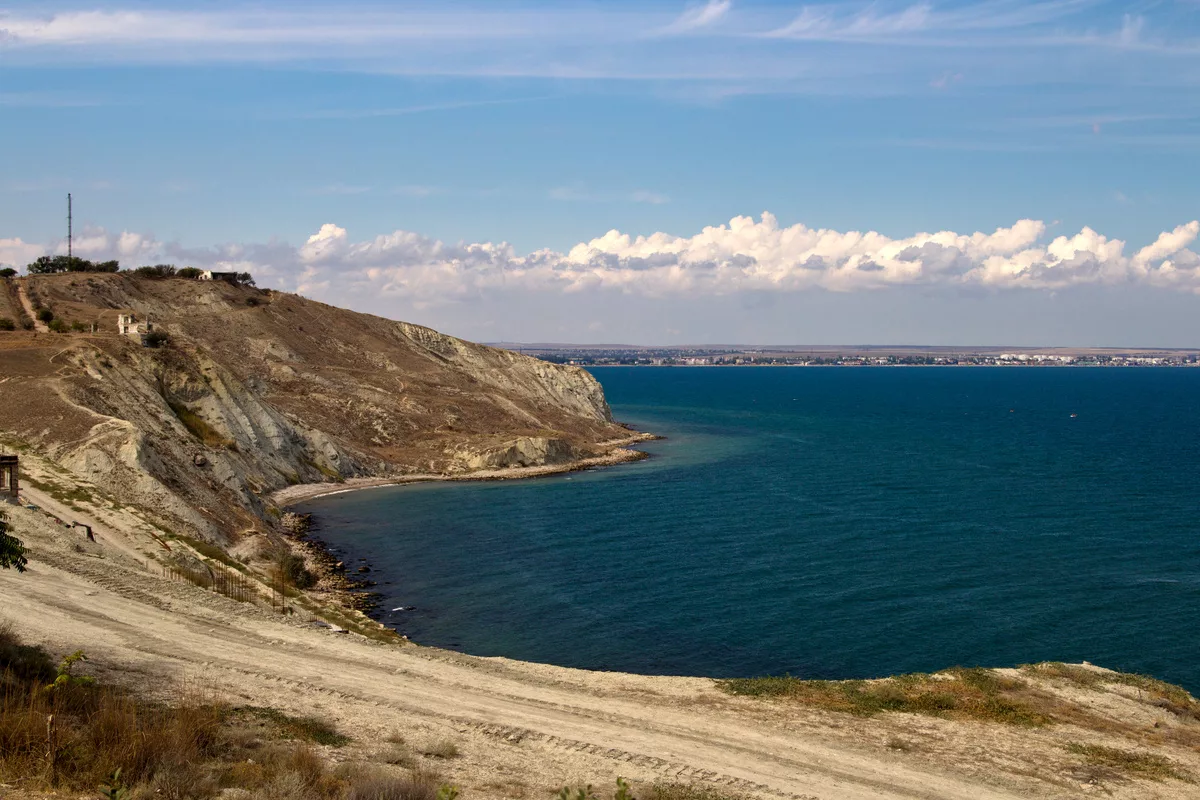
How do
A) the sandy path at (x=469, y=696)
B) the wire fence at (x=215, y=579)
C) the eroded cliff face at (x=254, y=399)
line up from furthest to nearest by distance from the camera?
1. the eroded cliff face at (x=254, y=399)
2. the wire fence at (x=215, y=579)
3. the sandy path at (x=469, y=696)

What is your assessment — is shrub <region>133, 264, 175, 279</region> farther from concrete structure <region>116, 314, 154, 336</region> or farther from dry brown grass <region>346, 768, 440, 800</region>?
dry brown grass <region>346, 768, 440, 800</region>

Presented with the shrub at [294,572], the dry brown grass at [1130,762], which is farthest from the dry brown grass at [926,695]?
the shrub at [294,572]

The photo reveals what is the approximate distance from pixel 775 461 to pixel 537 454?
1054 inches

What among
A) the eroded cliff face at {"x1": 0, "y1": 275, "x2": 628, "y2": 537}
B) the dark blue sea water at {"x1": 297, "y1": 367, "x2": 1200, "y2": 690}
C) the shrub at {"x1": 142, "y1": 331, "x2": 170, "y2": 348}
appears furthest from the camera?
the shrub at {"x1": 142, "y1": 331, "x2": 170, "y2": 348}

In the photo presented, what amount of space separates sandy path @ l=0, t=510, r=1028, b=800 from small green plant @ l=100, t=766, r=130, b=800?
6819mm

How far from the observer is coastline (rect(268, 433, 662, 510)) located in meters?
79.4

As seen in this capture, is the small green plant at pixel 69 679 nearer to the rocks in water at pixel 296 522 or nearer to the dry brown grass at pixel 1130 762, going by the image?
the dry brown grass at pixel 1130 762

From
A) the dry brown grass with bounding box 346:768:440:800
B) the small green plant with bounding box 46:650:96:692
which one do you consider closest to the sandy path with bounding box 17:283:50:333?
the small green plant with bounding box 46:650:96:692

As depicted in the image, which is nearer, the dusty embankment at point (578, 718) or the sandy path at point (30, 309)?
the dusty embankment at point (578, 718)

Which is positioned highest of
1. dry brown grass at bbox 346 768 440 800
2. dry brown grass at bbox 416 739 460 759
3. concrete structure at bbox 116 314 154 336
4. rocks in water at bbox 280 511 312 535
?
concrete structure at bbox 116 314 154 336

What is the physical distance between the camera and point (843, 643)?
4162 cm

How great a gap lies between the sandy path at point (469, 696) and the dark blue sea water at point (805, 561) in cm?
1163

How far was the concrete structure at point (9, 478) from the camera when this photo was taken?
4216 centimetres

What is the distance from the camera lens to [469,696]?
26.0 meters
